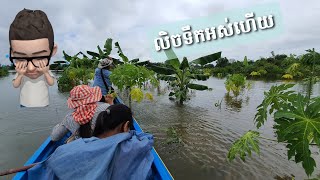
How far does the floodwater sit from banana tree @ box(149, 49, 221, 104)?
732 mm

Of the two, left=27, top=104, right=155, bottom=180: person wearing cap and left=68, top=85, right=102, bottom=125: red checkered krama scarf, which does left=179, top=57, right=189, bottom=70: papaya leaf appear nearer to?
left=68, top=85, right=102, bottom=125: red checkered krama scarf

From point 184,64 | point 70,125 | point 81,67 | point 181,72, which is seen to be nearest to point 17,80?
point 70,125

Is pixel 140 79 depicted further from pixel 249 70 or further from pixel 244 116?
pixel 249 70

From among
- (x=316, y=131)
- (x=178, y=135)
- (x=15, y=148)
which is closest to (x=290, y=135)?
(x=316, y=131)

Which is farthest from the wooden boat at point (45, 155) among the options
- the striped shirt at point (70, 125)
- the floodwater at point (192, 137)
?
the floodwater at point (192, 137)

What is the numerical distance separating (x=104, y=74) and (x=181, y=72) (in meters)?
5.73

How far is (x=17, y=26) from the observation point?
1916 millimetres

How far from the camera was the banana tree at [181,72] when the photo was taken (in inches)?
448

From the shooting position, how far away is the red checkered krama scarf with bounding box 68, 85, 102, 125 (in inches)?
128

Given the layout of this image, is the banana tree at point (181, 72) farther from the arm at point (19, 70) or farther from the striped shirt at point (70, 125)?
the arm at point (19, 70)

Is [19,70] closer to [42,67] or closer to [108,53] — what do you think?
[42,67]

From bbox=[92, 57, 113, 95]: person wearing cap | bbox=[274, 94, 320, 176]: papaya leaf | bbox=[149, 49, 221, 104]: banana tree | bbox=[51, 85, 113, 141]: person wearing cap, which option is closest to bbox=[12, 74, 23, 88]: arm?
bbox=[51, 85, 113, 141]: person wearing cap
